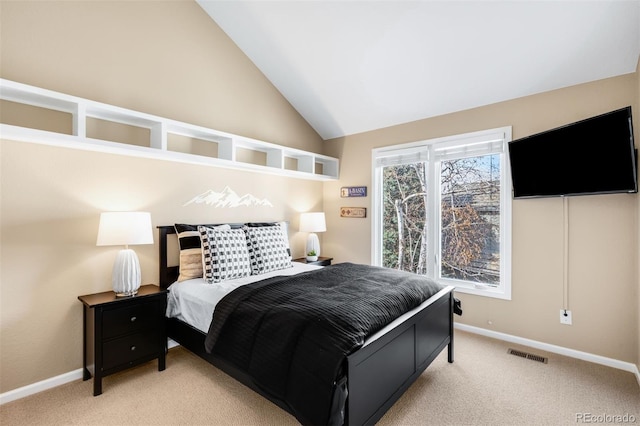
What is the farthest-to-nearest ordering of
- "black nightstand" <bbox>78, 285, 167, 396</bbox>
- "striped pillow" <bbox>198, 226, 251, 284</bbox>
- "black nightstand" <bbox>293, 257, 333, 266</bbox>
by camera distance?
"black nightstand" <bbox>293, 257, 333, 266</bbox>
"striped pillow" <bbox>198, 226, 251, 284</bbox>
"black nightstand" <bbox>78, 285, 167, 396</bbox>

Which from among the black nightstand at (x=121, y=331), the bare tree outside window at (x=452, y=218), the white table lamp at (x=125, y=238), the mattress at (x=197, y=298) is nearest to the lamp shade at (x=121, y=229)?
the white table lamp at (x=125, y=238)

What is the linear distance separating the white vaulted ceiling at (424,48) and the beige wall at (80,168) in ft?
2.51

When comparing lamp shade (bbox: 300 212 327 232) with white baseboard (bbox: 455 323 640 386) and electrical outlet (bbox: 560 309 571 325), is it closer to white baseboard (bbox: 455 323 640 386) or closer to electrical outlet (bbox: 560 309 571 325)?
Result: white baseboard (bbox: 455 323 640 386)

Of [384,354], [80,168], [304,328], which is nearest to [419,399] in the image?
[384,354]

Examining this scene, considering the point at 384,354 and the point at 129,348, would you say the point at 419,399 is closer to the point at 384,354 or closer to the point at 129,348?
the point at 384,354

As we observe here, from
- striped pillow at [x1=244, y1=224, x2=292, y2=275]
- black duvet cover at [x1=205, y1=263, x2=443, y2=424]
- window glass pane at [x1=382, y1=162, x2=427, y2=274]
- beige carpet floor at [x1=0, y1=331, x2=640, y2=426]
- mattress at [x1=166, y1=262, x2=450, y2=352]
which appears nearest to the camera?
black duvet cover at [x1=205, y1=263, x2=443, y2=424]

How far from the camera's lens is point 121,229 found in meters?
2.40

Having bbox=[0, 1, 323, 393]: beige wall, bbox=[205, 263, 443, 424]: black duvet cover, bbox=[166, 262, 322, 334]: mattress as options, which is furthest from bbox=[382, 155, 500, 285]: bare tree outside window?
bbox=[0, 1, 323, 393]: beige wall

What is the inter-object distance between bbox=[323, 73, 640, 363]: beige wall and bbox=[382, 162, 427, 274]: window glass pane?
2.19 feet

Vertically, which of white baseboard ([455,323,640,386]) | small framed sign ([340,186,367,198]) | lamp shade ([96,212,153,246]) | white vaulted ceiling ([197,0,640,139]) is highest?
white vaulted ceiling ([197,0,640,139])

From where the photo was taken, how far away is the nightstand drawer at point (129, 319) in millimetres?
2324

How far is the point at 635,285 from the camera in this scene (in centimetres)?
260

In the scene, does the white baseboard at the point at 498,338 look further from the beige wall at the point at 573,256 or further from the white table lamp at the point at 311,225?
the white table lamp at the point at 311,225

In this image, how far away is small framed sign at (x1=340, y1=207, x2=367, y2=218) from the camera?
4453mm
